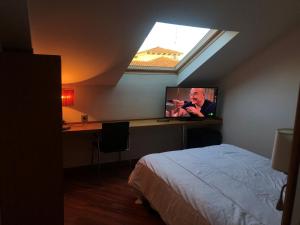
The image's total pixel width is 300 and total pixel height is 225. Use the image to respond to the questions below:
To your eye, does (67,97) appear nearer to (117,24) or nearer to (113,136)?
(113,136)

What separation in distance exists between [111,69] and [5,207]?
2.05 metres

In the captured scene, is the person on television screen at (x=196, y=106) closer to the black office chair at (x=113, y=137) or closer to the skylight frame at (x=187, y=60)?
the skylight frame at (x=187, y=60)

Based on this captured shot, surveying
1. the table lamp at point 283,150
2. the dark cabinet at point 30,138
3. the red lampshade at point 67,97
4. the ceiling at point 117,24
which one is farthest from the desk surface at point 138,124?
the table lamp at point 283,150

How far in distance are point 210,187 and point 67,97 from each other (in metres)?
2.37

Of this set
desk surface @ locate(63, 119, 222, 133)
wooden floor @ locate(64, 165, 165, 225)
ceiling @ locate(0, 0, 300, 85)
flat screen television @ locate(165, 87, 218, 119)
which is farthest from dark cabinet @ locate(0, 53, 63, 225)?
flat screen television @ locate(165, 87, 218, 119)

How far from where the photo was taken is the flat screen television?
4.10 meters

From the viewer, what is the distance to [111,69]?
3.29 meters

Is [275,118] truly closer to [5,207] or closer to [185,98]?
[185,98]

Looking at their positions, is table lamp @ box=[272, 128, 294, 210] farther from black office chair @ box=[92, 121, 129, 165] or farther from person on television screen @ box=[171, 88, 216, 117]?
person on television screen @ box=[171, 88, 216, 117]

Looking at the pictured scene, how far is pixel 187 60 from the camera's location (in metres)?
4.03

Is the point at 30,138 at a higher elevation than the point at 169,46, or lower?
lower

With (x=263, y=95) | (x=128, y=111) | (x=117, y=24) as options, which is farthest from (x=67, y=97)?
(x=263, y=95)

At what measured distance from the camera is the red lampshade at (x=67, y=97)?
3412mm

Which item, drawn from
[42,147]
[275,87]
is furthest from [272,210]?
[275,87]
